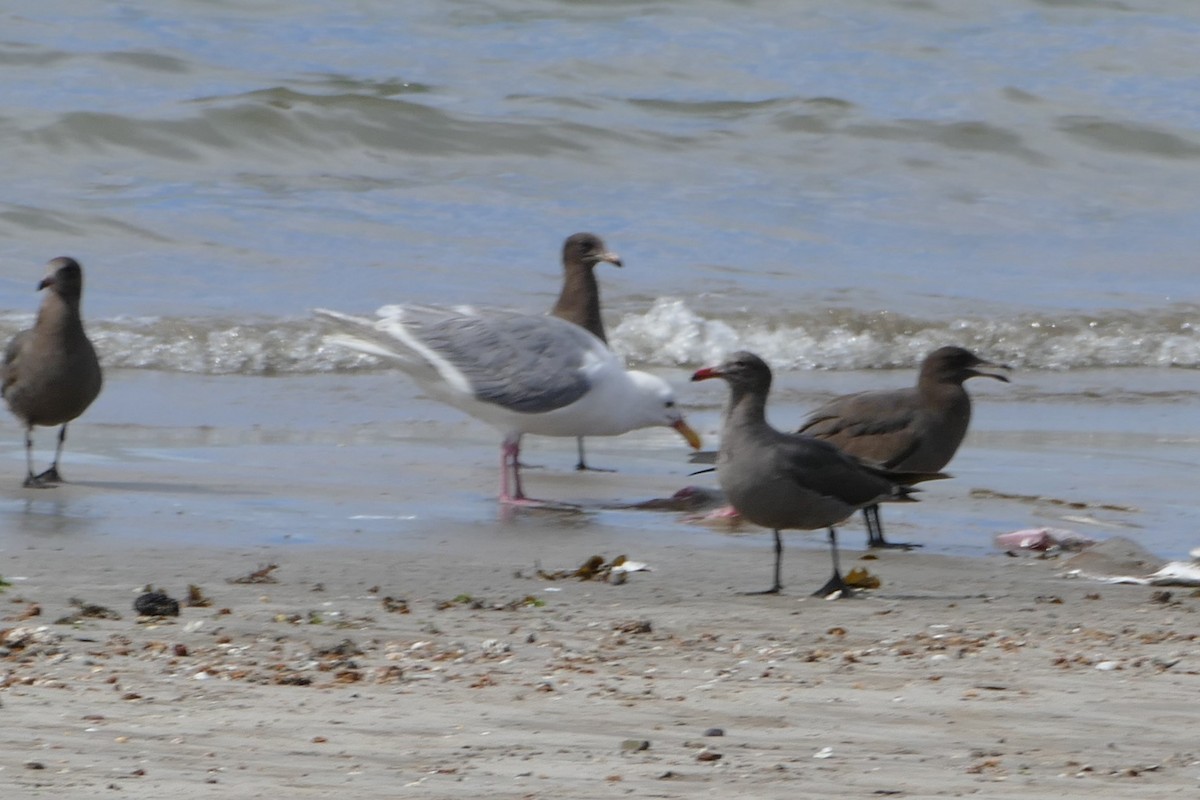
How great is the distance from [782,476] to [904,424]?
1367 mm

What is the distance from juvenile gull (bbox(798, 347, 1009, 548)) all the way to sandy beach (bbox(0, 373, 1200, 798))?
11.0 inches

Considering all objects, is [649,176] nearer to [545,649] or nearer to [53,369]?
[53,369]

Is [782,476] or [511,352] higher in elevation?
[511,352]

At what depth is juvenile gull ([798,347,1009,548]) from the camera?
692cm

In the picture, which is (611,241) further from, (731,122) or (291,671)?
(291,671)

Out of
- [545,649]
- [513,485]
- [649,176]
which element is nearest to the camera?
[545,649]

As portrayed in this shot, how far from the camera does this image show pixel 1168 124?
20.4 meters

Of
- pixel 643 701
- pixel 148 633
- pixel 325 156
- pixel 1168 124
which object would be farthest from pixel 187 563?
pixel 1168 124

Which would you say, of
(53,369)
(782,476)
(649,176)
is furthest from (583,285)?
(649,176)

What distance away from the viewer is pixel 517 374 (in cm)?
779

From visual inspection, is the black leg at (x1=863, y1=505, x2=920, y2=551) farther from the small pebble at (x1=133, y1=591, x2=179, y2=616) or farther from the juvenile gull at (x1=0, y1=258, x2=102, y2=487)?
the juvenile gull at (x1=0, y1=258, x2=102, y2=487)

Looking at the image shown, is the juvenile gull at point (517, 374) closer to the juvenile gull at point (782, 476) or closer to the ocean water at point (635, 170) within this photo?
the juvenile gull at point (782, 476)

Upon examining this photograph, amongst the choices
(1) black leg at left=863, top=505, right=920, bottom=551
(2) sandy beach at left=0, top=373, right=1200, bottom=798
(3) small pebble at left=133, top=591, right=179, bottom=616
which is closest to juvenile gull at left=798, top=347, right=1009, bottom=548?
(1) black leg at left=863, top=505, right=920, bottom=551

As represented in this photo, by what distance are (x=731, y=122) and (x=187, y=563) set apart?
14.6 meters
